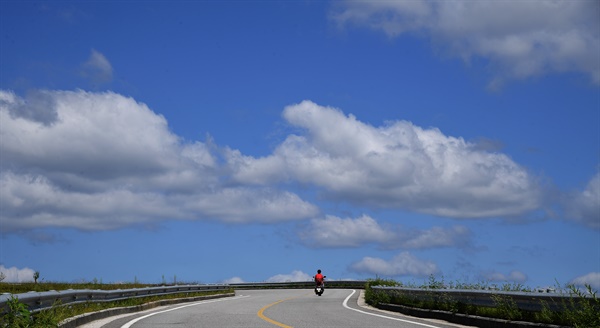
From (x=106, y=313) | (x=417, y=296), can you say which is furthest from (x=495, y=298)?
(x=106, y=313)

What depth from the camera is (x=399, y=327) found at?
16719 mm

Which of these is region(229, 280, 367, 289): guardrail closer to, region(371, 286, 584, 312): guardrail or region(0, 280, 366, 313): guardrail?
region(0, 280, 366, 313): guardrail

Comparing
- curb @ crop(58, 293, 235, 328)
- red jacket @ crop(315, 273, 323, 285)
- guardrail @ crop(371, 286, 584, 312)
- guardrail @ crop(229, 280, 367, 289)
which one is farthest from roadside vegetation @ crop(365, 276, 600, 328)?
guardrail @ crop(229, 280, 367, 289)

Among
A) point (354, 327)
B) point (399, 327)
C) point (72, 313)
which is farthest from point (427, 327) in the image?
point (72, 313)

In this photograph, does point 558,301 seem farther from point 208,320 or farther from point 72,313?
point 72,313

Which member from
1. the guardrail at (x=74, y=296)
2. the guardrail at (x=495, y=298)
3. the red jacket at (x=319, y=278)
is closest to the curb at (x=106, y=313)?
the guardrail at (x=74, y=296)

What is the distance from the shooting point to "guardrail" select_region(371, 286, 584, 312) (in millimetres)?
14516

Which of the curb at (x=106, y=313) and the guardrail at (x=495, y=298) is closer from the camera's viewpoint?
the guardrail at (x=495, y=298)

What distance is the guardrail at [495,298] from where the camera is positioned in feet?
47.6

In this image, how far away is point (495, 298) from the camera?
55.2ft

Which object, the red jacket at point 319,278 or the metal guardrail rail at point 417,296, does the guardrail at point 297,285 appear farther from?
the metal guardrail rail at point 417,296

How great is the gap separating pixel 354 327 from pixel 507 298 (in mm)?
3458

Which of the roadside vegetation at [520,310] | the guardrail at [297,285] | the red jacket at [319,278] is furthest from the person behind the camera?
the guardrail at [297,285]

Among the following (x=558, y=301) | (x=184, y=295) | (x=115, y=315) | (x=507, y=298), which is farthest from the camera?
(x=184, y=295)
